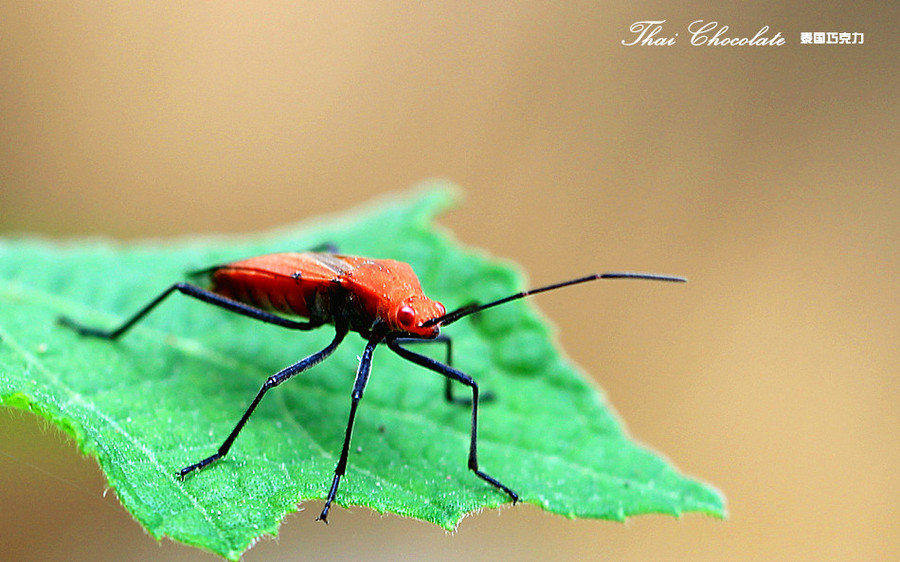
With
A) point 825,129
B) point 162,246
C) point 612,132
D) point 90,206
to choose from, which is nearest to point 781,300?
point 825,129

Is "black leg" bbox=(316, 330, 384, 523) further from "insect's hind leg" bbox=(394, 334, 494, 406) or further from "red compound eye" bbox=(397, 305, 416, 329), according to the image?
"insect's hind leg" bbox=(394, 334, 494, 406)

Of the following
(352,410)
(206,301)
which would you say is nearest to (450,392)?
(352,410)

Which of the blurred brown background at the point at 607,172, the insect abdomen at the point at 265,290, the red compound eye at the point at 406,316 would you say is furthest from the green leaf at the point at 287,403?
the blurred brown background at the point at 607,172

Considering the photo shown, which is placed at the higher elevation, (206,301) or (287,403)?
(206,301)

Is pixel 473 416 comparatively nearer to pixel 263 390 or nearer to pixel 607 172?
pixel 263 390

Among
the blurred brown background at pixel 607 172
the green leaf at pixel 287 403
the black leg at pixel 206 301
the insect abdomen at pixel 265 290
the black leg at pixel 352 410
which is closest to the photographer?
the green leaf at pixel 287 403

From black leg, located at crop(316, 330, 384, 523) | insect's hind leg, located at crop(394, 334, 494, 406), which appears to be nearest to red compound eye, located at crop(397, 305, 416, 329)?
black leg, located at crop(316, 330, 384, 523)

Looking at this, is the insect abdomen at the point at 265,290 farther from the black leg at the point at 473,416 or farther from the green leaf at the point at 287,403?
the black leg at the point at 473,416
